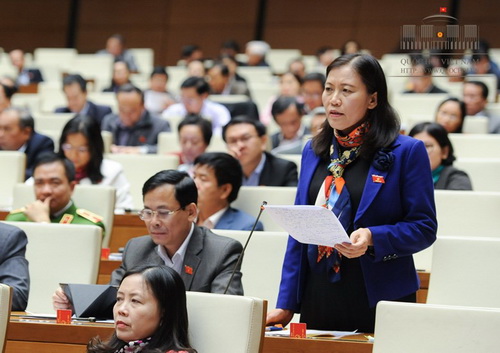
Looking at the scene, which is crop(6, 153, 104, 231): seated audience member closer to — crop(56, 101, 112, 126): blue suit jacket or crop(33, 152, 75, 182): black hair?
crop(33, 152, 75, 182): black hair

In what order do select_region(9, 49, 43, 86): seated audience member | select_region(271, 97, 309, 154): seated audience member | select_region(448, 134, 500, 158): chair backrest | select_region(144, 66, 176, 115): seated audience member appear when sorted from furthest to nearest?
select_region(9, 49, 43, 86): seated audience member, select_region(144, 66, 176, 115): seated audience member, select_region(271, 97, 309, 154): seated audience member, select_region(448, 134, 500, 158): chair backrest

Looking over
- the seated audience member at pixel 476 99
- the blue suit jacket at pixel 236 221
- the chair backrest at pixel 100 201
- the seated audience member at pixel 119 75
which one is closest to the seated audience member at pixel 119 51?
the seated audience member at pixel 119 75

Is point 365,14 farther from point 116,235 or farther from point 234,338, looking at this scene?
point 234,338

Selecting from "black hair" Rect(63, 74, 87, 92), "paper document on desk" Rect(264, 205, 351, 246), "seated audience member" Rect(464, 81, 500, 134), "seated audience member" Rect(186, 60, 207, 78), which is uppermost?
"seated audience member" Rect(186, 60, 207, 78)

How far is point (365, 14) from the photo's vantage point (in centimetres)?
1066

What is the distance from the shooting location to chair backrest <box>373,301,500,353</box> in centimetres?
216

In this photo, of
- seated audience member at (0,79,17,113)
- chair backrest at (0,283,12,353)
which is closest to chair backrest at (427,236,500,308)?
chair backrest at (0,283,12,353)

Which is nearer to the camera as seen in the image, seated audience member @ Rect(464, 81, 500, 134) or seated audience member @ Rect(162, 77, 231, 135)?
seated audience member @ Rect(464, 81, 500, 134)

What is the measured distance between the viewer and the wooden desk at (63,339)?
244 cm

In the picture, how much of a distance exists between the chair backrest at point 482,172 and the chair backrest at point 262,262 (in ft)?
5.77

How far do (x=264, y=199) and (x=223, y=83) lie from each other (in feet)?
13.8

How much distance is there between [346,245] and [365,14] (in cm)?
869

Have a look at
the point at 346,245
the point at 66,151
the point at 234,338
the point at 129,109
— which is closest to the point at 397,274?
the point at 346,245

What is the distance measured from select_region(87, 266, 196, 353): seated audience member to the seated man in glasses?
471mm
